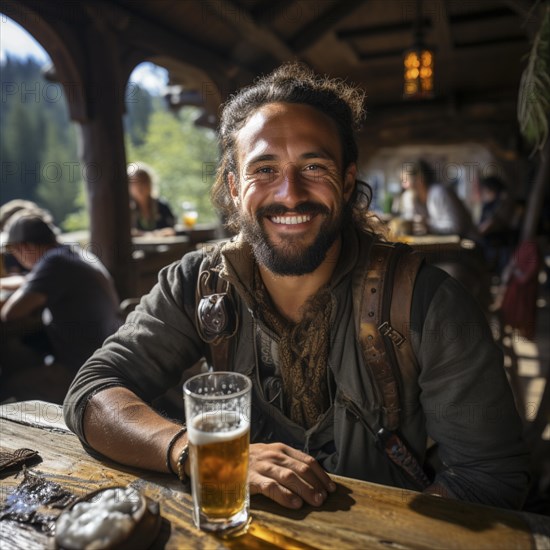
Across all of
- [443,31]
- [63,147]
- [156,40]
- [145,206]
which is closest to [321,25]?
[443,31]

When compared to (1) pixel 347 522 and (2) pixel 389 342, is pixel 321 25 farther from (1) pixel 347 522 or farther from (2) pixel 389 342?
(1) pixel 347 522

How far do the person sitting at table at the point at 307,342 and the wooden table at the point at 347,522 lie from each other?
13 centimetres

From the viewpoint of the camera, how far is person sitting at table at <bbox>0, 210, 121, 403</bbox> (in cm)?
286

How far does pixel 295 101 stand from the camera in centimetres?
152

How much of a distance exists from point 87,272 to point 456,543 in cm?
262

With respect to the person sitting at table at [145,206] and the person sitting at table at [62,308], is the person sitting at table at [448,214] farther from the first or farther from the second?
the person sitting at table at [62,308]

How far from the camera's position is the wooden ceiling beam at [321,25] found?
5.13 m

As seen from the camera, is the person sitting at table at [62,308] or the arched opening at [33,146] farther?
the arched opening at [33,146]

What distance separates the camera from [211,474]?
33.7 inches

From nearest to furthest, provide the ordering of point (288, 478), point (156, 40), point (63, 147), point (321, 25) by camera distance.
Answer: point (288, 478) < point (156, 40) < point (321, 25) < point (63, 147)

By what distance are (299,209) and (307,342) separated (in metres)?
0.39

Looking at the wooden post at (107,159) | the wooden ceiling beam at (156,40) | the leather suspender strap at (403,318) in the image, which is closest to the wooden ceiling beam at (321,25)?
the wooden ceiling beam at (156,40)

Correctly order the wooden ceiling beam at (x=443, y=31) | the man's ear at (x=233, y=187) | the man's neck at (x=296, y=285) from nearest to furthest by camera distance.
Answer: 1. the man's neck at (x=296, y=285)
2. the man's ear at (x=233, y=187)
3. the wooden ceiling beam at (x=443, y=31)

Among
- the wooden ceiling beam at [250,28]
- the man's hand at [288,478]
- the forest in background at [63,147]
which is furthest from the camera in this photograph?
the forest in background at [63,147]
